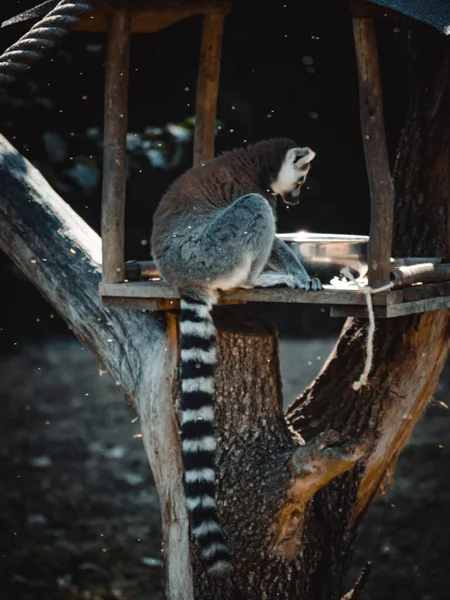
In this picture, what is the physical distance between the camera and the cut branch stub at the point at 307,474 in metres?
3.81

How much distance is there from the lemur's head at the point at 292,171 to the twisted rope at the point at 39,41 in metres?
1.45

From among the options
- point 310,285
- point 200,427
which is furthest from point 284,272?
point 200,427

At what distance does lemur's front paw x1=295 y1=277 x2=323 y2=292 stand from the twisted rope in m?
1.39

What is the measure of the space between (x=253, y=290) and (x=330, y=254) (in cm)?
Answer: 60

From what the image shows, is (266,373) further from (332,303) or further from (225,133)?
(225,133)

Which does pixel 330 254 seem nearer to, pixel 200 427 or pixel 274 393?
pixel 274 393

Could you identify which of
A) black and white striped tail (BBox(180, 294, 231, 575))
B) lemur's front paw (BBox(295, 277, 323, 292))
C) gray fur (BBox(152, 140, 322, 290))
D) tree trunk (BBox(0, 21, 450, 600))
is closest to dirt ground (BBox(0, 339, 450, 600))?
tree trunk (BBox(0, 21, 450, 600))

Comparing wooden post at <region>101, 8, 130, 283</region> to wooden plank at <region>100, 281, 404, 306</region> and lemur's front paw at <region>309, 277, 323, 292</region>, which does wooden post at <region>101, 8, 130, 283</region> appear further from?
lemur's front paw at <region>309, 277, 323, 292</region>

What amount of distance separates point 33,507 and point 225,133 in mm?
3355

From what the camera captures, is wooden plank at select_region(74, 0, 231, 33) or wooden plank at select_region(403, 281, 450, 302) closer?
wooden plank at select_region(403, 281, 450, 302)

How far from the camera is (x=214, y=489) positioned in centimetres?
395

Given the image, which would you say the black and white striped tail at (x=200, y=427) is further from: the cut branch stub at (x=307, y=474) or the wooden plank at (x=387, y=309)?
the wooden plank at (x=387, y=309)

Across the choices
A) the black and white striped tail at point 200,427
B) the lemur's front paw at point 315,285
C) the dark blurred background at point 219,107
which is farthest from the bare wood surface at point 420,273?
the dark blurred background at point 219,107

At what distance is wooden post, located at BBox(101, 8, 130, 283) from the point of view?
4258 mm
